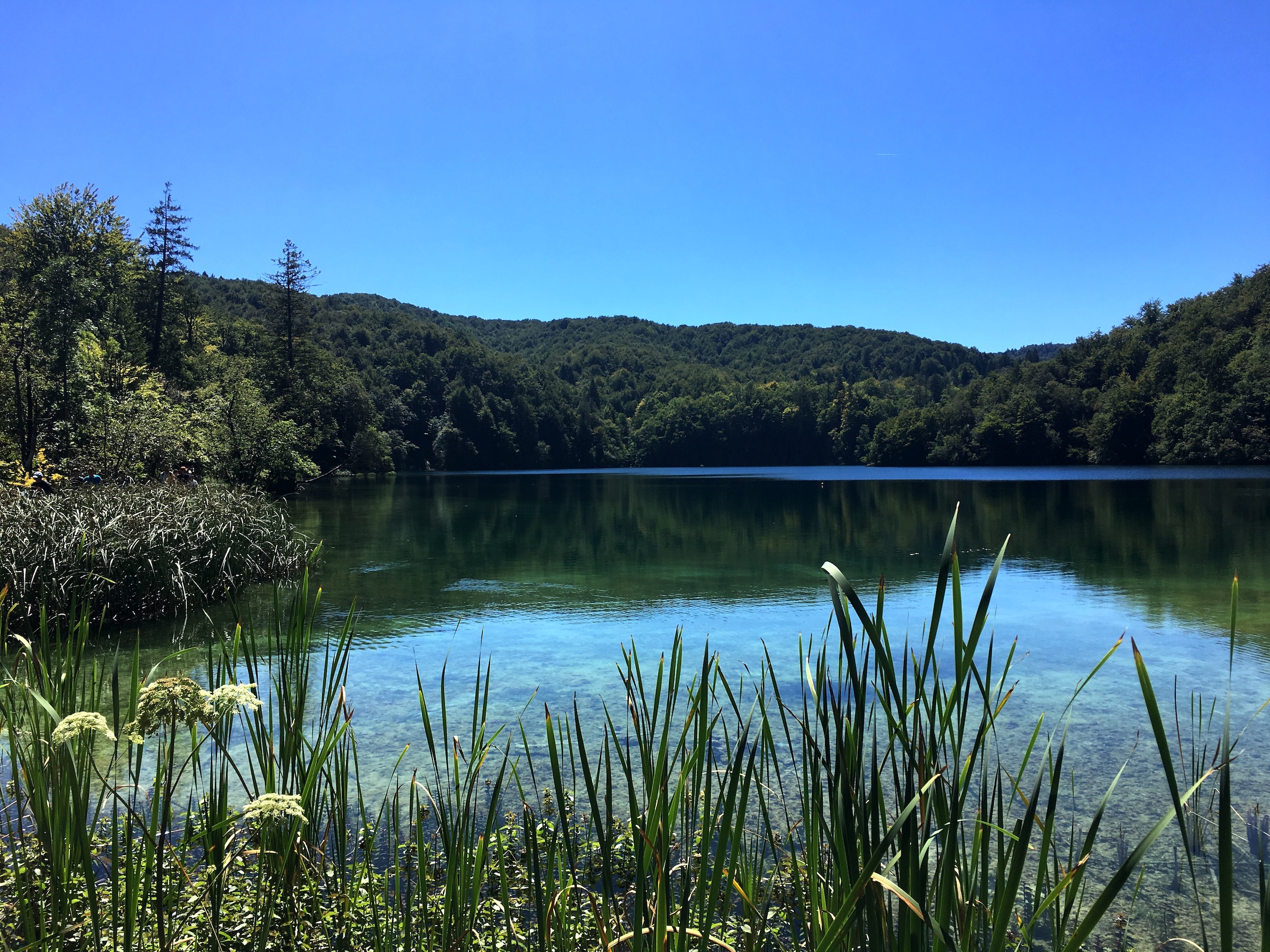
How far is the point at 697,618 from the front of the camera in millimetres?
9227

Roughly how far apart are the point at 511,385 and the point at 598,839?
89.6 metres

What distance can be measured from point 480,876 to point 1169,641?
8.20 m

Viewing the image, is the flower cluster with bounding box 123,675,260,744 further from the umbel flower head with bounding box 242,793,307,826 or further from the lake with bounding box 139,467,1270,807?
the lake with bounding box 139,467,1270,807

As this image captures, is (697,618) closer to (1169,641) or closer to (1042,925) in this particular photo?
(1169,641)

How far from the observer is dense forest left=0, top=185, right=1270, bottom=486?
64.4 feet

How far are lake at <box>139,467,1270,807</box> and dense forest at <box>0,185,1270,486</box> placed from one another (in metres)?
5.40

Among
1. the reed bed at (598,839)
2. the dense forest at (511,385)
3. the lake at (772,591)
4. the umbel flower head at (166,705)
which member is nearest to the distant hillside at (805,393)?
the dense forest at (511,385)

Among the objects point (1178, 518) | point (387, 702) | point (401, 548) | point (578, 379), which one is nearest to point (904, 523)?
point (1178, 518)

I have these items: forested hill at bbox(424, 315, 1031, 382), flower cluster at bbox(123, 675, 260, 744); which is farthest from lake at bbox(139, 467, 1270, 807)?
forested hill at bbox(424, 315, 1031, 382)

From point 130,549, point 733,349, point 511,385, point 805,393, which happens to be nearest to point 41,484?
point 130,549

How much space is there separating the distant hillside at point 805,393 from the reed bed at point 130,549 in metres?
45.4

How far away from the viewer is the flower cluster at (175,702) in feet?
5.77

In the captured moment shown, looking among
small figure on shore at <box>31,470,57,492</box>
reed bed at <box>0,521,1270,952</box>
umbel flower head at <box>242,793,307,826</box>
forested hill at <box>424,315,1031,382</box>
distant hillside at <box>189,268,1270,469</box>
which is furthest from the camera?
forested hill at <box>424,315,1031,382</box>

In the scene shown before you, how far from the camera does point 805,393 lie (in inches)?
4058
